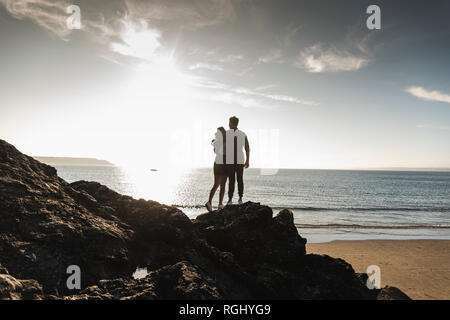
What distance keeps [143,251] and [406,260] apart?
1302 centimetres

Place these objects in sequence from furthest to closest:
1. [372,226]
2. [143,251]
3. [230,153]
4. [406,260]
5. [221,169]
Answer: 1. [372,226]
2. [406,260]
3. [221,169]
4. [230,153]
5. [143,251]

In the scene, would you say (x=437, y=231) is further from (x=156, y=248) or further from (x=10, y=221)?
(x=10, y=221)

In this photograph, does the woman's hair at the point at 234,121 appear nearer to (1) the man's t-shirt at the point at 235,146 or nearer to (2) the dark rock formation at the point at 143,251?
(1) the man's t-shirt at the point at 235,146

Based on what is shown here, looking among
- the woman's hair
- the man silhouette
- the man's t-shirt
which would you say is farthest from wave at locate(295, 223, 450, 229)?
the woman's hair

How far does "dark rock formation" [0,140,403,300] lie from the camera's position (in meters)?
4.28

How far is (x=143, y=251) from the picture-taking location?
5.86 meters

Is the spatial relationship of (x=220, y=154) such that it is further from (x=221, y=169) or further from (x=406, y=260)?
(x=406, y=260)

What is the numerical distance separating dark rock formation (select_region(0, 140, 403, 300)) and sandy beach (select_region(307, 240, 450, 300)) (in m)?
4.85

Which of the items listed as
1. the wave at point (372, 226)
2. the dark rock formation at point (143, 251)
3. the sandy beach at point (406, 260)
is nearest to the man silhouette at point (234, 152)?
the dark rock formation at point (143, 251)

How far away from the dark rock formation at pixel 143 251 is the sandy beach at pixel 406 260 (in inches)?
191

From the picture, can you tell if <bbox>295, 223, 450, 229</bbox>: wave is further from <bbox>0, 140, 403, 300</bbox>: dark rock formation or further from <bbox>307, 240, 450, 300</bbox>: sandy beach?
<bbox>0, 140, 403, 300</bbox>: dark rock formation

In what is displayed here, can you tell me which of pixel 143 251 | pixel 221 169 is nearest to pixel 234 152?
pixel 221 169
